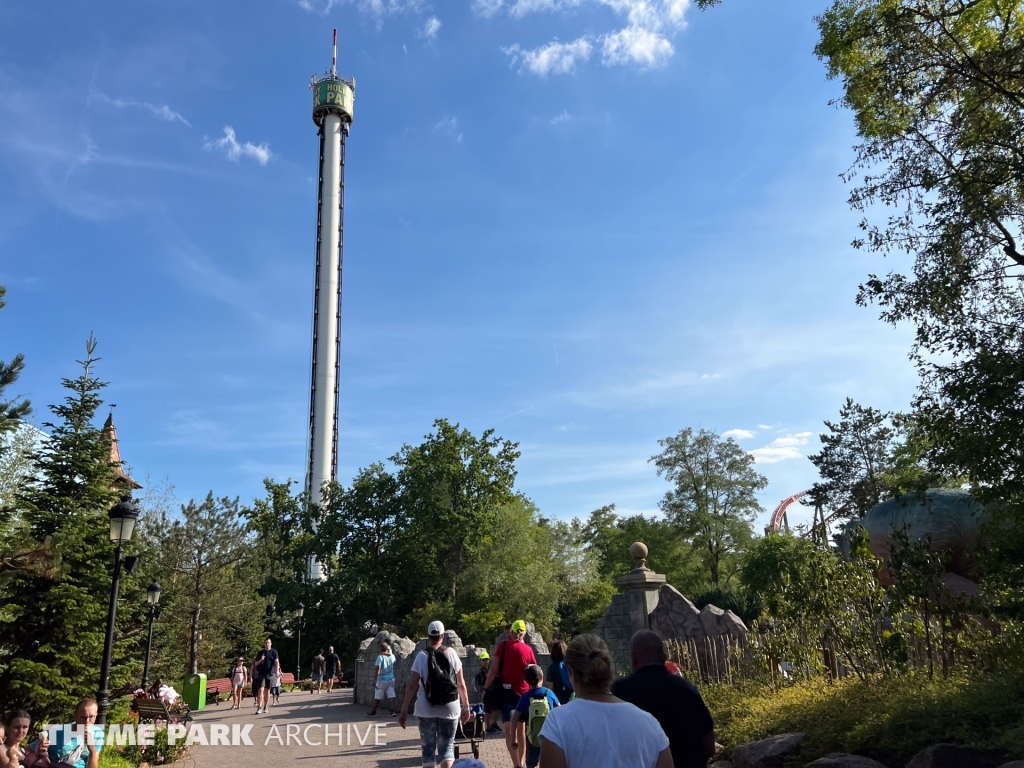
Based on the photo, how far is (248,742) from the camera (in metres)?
12.6

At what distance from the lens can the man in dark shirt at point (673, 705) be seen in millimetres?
3977

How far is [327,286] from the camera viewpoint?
189ft

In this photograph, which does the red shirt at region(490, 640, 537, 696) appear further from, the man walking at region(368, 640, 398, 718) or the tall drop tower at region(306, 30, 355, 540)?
the tall drop tower at region(306, 30, 355, 540)

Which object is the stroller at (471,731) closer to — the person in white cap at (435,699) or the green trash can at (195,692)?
the person in white cap at (435,699)

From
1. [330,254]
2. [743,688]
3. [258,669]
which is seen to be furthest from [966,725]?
[330,254]

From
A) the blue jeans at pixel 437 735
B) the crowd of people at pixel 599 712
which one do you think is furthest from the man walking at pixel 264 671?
the crowd of people at pixel 599 712

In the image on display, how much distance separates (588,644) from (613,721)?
1.84 feet

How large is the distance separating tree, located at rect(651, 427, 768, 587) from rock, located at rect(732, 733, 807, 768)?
124 feet

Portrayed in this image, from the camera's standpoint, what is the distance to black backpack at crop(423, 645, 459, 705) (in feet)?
22.2

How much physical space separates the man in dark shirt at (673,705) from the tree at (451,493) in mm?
33649

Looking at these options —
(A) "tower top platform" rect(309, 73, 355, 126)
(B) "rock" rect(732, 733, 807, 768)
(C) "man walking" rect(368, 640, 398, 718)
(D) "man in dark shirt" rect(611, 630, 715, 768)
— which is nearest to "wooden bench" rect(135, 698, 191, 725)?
(C) "man walking" rect(368, 640, 398, 718)

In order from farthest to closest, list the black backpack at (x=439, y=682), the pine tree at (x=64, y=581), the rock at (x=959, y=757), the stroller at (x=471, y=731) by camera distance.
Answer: the pine tree at (x=64, y=581) → the stroller at (x=471, y=731) → the black backpack at (x=439, y=682) → the rock at (x=959, y=757)

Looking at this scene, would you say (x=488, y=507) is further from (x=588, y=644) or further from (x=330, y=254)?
(x=588, y=644)

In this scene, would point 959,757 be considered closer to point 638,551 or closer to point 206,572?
point 638,551
